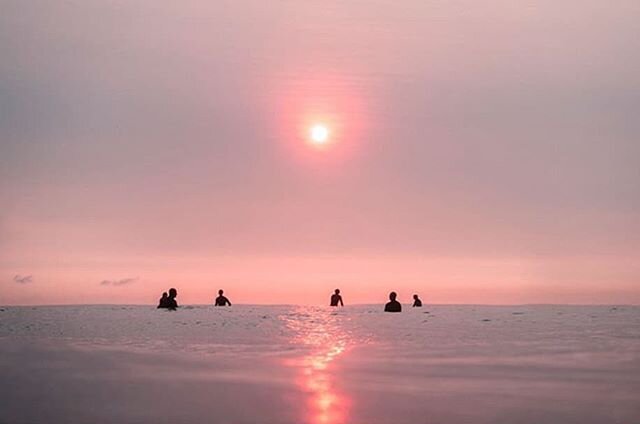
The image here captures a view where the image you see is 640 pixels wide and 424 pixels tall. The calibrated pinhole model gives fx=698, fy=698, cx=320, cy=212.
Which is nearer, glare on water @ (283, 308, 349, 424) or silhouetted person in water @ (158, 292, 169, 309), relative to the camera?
glare on water @ (283, 308, 349, 424)

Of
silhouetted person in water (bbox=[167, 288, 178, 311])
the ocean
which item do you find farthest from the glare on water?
silhouetted person in water (bbox=[167, 288, 178, 311])

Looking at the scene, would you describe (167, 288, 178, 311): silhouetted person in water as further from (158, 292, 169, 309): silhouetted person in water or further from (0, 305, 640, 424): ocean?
(0, 305, 640, 424): ocean

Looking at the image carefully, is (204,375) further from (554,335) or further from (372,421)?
(554,335)

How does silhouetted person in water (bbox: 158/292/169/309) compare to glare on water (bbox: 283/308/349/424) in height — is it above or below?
above

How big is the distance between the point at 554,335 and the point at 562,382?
17433mm

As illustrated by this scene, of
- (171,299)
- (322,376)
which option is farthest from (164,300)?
(322,376)

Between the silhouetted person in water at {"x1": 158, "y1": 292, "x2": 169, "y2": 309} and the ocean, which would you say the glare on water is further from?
the silhouetted person in water at {"x1": 158, "y1": 292, "x2": 169, "y2": 309}

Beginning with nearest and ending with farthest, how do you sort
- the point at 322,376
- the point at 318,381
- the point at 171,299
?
the point at 318,381
the point at 322,376
the point at 171,299

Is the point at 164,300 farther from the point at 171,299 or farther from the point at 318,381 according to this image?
the point at 318,381

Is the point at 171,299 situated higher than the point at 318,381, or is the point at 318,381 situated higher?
the point at 171,299

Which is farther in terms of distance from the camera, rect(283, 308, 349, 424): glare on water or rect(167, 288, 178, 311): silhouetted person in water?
rect(167, 288, 178, 311): silhouetted person in water

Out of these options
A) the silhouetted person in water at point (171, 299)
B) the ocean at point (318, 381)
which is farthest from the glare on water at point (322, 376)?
the silhouetted person in water at point (171, 299)

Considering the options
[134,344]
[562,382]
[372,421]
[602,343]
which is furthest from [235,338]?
[372,421]

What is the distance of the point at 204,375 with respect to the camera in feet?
54.8
